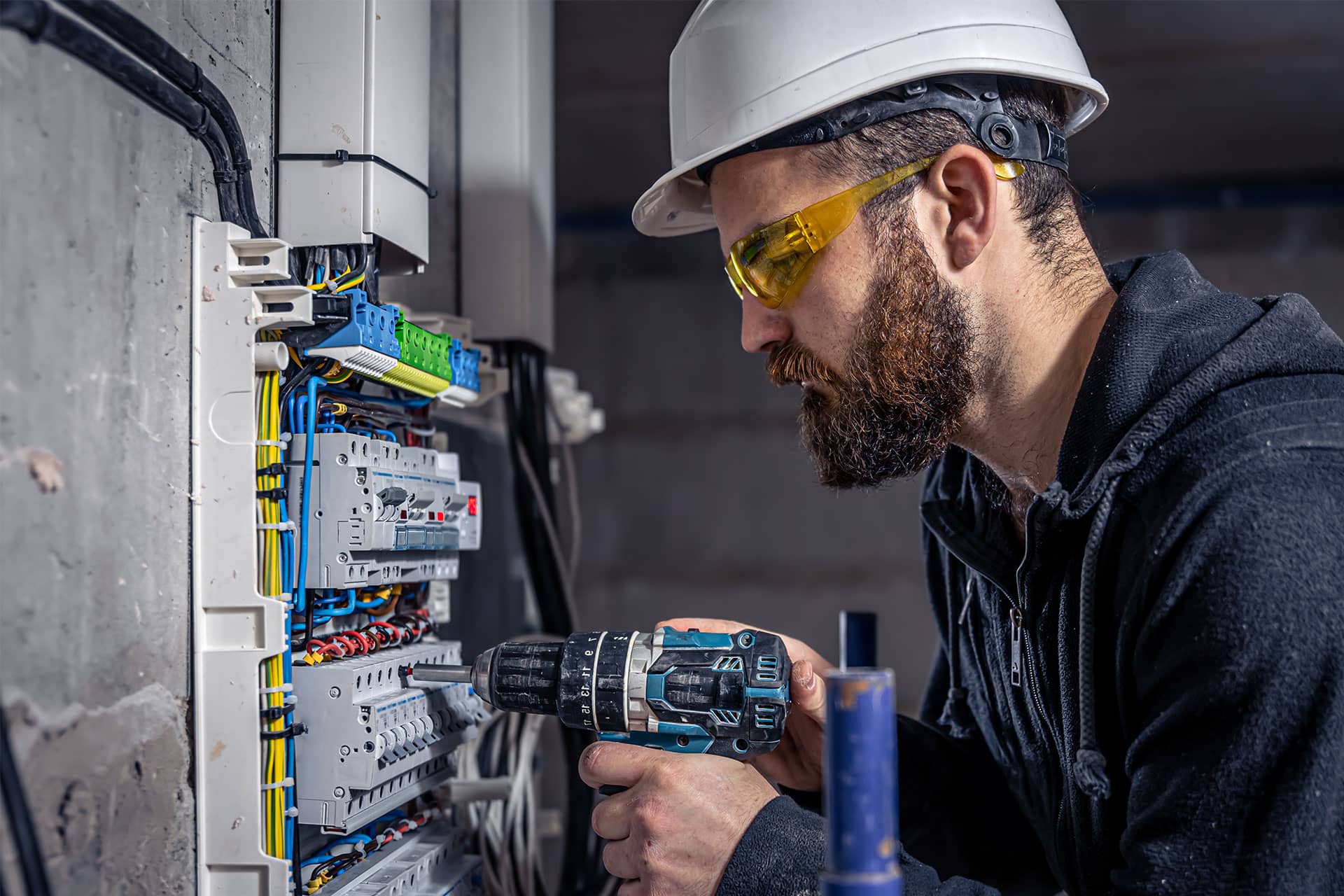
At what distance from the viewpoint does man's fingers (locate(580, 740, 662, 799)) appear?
39.8 inches

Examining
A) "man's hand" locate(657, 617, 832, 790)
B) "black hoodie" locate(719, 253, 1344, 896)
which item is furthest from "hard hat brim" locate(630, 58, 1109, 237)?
"man's hand" locate(657, 617, 832, 790)

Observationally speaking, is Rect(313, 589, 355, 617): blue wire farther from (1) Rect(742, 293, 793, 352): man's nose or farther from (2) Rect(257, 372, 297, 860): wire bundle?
(1) Rect(742, 293, 793, 352): man's nose

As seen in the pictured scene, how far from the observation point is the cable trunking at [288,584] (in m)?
0.89

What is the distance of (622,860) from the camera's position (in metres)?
1.00

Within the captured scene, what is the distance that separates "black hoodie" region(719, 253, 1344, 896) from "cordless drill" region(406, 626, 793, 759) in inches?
4.4

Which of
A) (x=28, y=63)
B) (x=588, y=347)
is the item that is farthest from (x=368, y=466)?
(x=588, y=347)

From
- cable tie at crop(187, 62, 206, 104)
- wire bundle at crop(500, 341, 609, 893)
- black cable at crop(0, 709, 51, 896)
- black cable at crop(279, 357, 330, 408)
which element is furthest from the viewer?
wire bundle at crop(500, 341, 609, 893)

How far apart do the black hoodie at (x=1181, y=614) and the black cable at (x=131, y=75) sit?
2.72 feet

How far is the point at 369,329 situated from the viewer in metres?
0.98

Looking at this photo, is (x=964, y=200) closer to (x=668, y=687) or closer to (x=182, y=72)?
(x=668, y=687)

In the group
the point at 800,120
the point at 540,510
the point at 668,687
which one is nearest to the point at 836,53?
the point at 800,120

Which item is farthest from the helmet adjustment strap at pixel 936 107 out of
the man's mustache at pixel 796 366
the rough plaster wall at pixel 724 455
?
the rough plaster wall at pixel 724 455

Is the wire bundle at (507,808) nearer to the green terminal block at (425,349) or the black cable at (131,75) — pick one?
the green terminal block at (425,349)

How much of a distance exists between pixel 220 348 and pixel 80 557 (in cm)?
24
